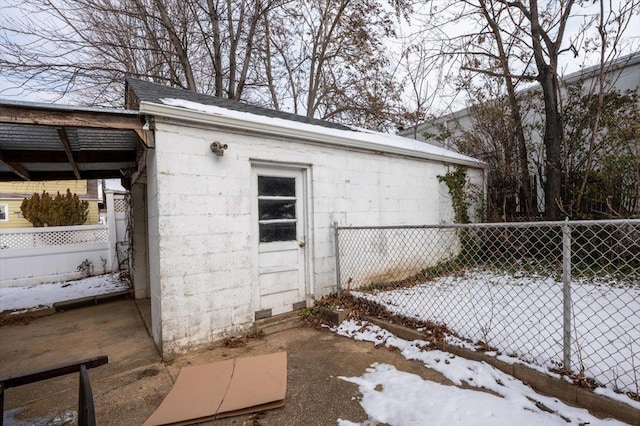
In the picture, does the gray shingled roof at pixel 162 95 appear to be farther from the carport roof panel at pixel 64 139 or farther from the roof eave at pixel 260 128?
the carport roof panel at pixel 64 139

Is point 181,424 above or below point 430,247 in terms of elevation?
below

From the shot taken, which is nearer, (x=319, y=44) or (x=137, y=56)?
(x=137, y=56)

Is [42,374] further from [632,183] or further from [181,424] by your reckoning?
[632,183]

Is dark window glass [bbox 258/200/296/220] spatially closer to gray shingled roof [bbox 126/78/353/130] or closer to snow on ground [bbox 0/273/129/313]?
gray shingled roof [bbox 126/78/353/130]

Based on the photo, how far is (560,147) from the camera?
6.70 m

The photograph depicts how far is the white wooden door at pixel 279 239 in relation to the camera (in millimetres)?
4016

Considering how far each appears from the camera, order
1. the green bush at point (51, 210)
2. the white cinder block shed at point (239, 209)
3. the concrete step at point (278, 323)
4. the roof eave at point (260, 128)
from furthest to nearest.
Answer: the green bush at point (51, 210), the concrete step at point (278, 323), the white cinder block shed at point (239, 209), the roof eave at point (260, 128)

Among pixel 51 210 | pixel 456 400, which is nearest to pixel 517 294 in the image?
pixel 456 400

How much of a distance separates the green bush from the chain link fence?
43.1 ft

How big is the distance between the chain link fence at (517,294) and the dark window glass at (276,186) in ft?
3.29

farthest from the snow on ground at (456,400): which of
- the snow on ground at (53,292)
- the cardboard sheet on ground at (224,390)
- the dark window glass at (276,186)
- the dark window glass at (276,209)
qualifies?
the snow on ground at (53,292)

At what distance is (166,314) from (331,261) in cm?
232

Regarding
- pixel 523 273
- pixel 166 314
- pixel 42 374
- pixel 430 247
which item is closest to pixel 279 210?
pixel 166 314

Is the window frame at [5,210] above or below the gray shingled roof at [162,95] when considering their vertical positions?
below
